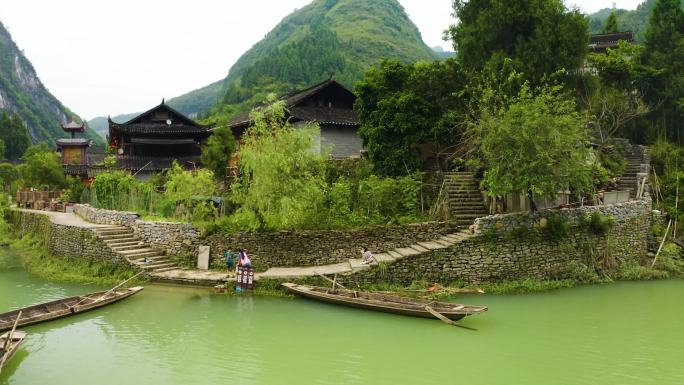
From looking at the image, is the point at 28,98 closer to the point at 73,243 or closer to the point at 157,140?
the point at 157,140

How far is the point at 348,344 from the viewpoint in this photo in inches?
418

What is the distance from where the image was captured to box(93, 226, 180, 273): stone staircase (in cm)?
1653

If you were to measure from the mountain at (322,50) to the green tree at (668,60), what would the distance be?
72.2ft

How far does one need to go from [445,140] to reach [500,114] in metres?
3.16

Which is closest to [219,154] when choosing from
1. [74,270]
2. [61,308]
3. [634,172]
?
[74,270]

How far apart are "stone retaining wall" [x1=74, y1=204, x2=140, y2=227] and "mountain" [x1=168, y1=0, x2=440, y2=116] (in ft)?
74.2

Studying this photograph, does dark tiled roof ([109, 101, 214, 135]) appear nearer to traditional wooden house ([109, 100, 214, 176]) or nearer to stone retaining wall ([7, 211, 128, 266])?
traditional wooden house ([109, 100, 214, 176])

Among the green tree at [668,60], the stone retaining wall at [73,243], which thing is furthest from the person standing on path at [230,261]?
the green tree at [668,60]

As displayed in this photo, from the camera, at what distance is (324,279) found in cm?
1451

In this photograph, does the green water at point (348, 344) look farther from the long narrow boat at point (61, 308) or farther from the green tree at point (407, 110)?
the green tree at point (407, 110)

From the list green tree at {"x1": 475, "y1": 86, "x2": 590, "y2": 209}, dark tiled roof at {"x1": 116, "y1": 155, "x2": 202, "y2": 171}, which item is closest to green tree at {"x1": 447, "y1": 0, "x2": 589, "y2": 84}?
green tree at {"x1": 475, "y1": 86, "x2": 590, "y2": 209}

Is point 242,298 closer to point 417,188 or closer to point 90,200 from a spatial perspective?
point 417,188

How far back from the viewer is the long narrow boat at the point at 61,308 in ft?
37.6

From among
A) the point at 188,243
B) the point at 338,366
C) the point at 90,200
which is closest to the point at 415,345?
the point at 338,366
